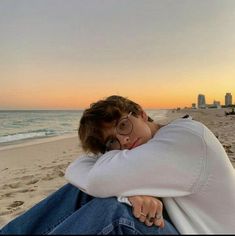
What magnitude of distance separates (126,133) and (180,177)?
364 mm

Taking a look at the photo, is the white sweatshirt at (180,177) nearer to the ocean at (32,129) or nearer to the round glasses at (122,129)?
the round glasses at (122,129)

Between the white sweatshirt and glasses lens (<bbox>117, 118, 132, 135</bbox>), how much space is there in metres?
0.17

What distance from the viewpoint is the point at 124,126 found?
161 cm

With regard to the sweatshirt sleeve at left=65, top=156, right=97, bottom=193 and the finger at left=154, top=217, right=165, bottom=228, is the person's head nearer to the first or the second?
the sweatshirt sleeve at left=65, top=156, right=97, bottom=193

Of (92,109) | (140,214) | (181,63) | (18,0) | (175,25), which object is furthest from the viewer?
(181,63)

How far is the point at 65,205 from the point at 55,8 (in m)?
8.04

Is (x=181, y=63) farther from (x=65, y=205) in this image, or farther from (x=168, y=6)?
(x=65, y=205)

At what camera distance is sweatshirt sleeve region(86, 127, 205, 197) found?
1305 mm

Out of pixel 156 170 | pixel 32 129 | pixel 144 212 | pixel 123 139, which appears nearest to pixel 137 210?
pixel 144 212

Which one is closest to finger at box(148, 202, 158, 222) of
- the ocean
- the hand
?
the hand

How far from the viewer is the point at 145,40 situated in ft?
35.0

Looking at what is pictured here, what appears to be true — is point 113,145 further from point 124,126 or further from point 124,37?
point 124,37

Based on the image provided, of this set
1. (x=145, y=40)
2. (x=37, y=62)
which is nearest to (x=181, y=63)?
(x=145, y=40)

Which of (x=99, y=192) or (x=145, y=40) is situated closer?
(x=99, y=192)
